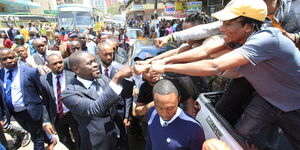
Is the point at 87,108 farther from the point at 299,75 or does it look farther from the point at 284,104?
the point at 299,75

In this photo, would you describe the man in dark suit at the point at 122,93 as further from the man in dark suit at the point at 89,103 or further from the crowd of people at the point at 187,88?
the man in dark suit at the point at 89,103

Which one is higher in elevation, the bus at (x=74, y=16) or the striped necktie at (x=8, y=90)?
the bus at (x=74, y=16)

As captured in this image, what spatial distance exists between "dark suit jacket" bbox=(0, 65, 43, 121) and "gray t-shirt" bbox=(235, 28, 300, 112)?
2948 millimetres

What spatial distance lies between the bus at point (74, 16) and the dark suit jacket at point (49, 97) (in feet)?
42.2

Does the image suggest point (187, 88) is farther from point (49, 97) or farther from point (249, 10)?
point (49, 97)

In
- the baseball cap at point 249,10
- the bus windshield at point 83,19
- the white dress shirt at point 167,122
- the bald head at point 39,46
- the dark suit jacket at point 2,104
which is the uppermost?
the bus windshield at point 83,19

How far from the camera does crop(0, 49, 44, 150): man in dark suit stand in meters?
2.79

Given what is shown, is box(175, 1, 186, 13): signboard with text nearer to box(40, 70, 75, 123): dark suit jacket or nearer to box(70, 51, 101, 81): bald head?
box(40, 70, 75, 123): dark suit jacket

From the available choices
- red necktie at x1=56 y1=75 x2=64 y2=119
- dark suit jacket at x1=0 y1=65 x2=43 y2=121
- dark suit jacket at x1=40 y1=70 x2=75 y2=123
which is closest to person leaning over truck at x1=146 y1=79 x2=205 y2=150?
dark suit jacket at x1=40 y1=70 x2=75 y2=123

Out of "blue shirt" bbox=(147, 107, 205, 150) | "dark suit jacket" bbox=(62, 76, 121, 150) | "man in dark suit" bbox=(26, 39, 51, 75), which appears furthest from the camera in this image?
"man in dark suit" bbox=(26, 39, 51, 75)

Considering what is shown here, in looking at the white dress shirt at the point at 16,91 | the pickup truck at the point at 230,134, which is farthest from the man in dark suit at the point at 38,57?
the pickup truck at the point at 230,134

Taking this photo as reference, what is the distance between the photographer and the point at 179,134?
150cm

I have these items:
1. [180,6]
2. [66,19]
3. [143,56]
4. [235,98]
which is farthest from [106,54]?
[66,19]

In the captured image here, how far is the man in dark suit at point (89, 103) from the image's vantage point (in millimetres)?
1664
